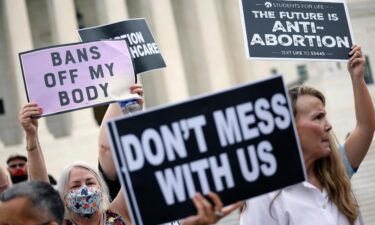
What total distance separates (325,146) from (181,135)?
118 centimetres

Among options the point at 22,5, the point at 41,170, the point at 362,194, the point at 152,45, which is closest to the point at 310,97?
the point at 41,170

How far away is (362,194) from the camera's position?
17562 mm

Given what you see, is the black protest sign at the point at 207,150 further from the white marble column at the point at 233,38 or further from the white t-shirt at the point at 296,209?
the white marble column at the point at 233,38

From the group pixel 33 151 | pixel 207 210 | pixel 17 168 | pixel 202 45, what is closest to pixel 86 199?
pixel 33 151

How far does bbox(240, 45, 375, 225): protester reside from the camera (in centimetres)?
412

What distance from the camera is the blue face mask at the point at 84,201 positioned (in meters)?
4.82

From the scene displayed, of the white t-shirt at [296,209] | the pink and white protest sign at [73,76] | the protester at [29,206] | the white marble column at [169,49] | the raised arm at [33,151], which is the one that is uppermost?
the white marble column at [169,49]

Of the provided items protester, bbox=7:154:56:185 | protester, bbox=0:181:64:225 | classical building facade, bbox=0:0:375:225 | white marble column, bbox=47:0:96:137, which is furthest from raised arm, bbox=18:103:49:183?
white marble column, bbox=47:0:96:137

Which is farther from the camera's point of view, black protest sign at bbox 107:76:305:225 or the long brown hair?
the long brown hair

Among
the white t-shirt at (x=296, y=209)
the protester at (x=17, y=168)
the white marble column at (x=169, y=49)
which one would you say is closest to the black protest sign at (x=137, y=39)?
the white t-shirt at (x=296, y=209)

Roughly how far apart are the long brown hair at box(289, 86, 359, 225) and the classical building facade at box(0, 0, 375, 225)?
2185 centimetres

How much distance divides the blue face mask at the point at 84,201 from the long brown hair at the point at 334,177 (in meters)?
1.66

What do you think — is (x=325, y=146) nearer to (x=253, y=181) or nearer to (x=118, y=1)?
(x=253, y=181)

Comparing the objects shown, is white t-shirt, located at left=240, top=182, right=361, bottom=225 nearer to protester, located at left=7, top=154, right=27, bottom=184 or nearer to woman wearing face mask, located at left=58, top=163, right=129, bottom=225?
woman wearing face mask, located at left=58, top=163, right=129, bottom=225
